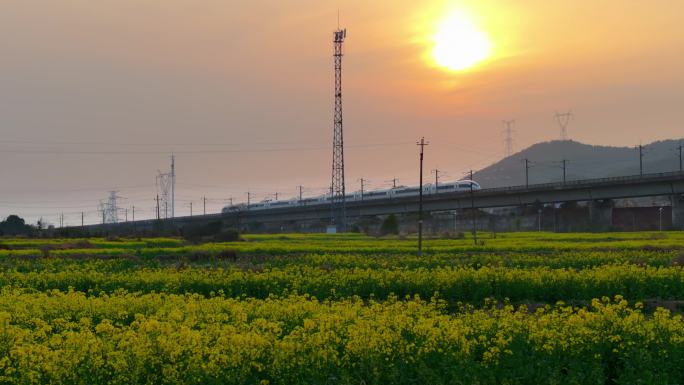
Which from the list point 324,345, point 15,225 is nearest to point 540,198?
point 15,225

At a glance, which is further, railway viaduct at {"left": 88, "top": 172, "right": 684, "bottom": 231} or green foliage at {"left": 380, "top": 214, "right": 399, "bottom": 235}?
green foliage at {"left": 380, "top": 214, "right": 399, "bottom": 235}

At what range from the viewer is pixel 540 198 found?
117 metres

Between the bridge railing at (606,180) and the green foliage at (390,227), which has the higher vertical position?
the bridge railing at (606,180)

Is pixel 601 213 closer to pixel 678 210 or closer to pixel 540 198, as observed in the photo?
pixel 540 198

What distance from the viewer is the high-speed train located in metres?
121

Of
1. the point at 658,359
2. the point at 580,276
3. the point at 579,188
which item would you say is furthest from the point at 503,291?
the point at 579,188

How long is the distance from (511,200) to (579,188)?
11.5 m

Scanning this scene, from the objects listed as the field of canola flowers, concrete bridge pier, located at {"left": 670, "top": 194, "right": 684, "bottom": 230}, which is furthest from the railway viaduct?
the field of canola flowers

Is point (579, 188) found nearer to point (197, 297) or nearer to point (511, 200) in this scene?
point (511, 200)

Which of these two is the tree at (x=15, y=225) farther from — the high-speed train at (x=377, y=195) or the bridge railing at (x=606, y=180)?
the bridge railing at (x=606, y=180)

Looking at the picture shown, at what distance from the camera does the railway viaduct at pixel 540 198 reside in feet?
339

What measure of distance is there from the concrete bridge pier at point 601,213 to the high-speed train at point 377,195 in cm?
1768

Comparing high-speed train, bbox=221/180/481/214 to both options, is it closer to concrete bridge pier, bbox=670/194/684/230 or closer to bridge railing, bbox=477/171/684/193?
bridge railing, bbox=477/171/684/193

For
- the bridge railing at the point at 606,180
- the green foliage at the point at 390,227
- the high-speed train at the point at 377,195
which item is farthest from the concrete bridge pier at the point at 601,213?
the green foliage at the point at 390,227
